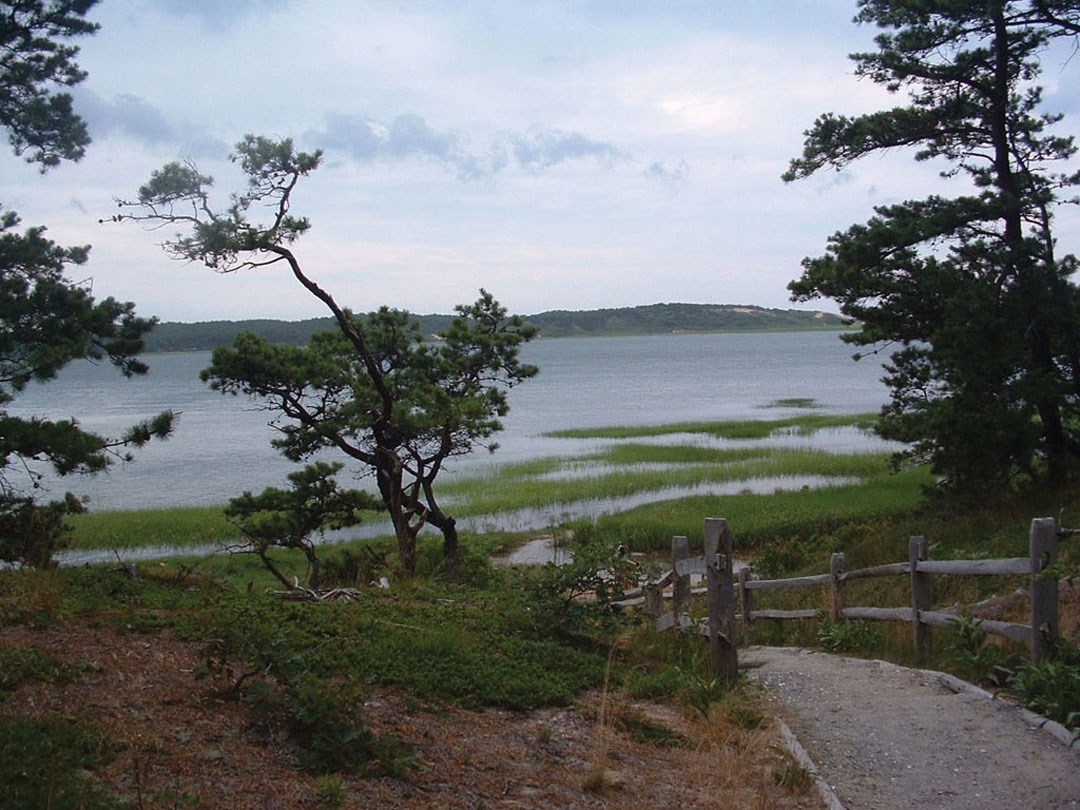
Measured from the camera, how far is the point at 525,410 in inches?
2790

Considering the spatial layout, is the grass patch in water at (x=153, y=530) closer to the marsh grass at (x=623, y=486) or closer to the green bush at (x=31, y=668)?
the marsh grass at (x=623, y=486)

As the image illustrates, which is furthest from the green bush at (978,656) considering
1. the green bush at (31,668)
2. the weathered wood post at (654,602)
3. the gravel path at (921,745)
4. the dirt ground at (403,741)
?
the green bush at (31,668)

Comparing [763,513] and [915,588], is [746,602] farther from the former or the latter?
[763,513]

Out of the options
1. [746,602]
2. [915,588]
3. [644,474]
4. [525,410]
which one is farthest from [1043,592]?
[525,410]

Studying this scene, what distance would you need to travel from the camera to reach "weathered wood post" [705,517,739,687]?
7.92 meters

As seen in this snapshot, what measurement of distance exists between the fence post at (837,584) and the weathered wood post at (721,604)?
3.14m

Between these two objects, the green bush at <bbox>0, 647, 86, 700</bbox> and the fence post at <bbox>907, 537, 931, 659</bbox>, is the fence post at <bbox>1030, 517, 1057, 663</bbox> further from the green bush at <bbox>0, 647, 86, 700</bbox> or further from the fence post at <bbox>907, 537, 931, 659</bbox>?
the green bush at <bbox>0, 647, 86, 700</bbox>

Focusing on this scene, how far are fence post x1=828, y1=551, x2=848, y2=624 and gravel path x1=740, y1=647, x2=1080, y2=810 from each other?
2.13 m

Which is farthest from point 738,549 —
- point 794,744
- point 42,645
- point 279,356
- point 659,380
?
point 659,380

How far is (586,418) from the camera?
2456 inches

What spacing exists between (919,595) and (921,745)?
2769 millimetres

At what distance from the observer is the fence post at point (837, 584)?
1070cm

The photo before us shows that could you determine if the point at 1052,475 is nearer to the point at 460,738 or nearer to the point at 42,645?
the point at 460,738

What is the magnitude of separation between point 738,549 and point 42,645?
66.1ft
